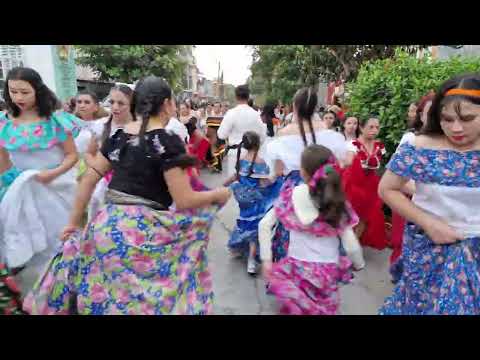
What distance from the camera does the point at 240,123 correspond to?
171 inches

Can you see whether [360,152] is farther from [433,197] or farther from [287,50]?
[287,50]

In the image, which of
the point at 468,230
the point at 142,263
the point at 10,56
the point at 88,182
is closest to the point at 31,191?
the point at 88,182

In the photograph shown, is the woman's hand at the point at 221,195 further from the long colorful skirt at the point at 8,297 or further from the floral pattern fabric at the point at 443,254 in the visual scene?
the long colorful skirt at the point at 8,297

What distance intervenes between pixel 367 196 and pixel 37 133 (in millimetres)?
3079

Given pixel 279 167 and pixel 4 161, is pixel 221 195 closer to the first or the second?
pixel 279 167

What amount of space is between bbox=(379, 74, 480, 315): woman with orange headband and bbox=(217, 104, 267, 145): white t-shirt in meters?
2.62

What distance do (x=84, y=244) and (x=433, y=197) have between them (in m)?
1.72

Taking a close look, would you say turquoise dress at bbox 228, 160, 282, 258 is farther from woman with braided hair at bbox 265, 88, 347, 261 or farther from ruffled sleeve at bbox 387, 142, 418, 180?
ruffled sleeve at bbox 387, 142, 418, 180

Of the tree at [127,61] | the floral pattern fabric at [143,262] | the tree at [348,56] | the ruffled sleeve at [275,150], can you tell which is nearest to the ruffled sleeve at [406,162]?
the floral pattern fabric at [143,262]

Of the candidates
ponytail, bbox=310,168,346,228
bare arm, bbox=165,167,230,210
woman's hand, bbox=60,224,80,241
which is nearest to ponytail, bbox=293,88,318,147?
ponytail, bbox=310,168,346,228

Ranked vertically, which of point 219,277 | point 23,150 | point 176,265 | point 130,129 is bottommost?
point 219,277
